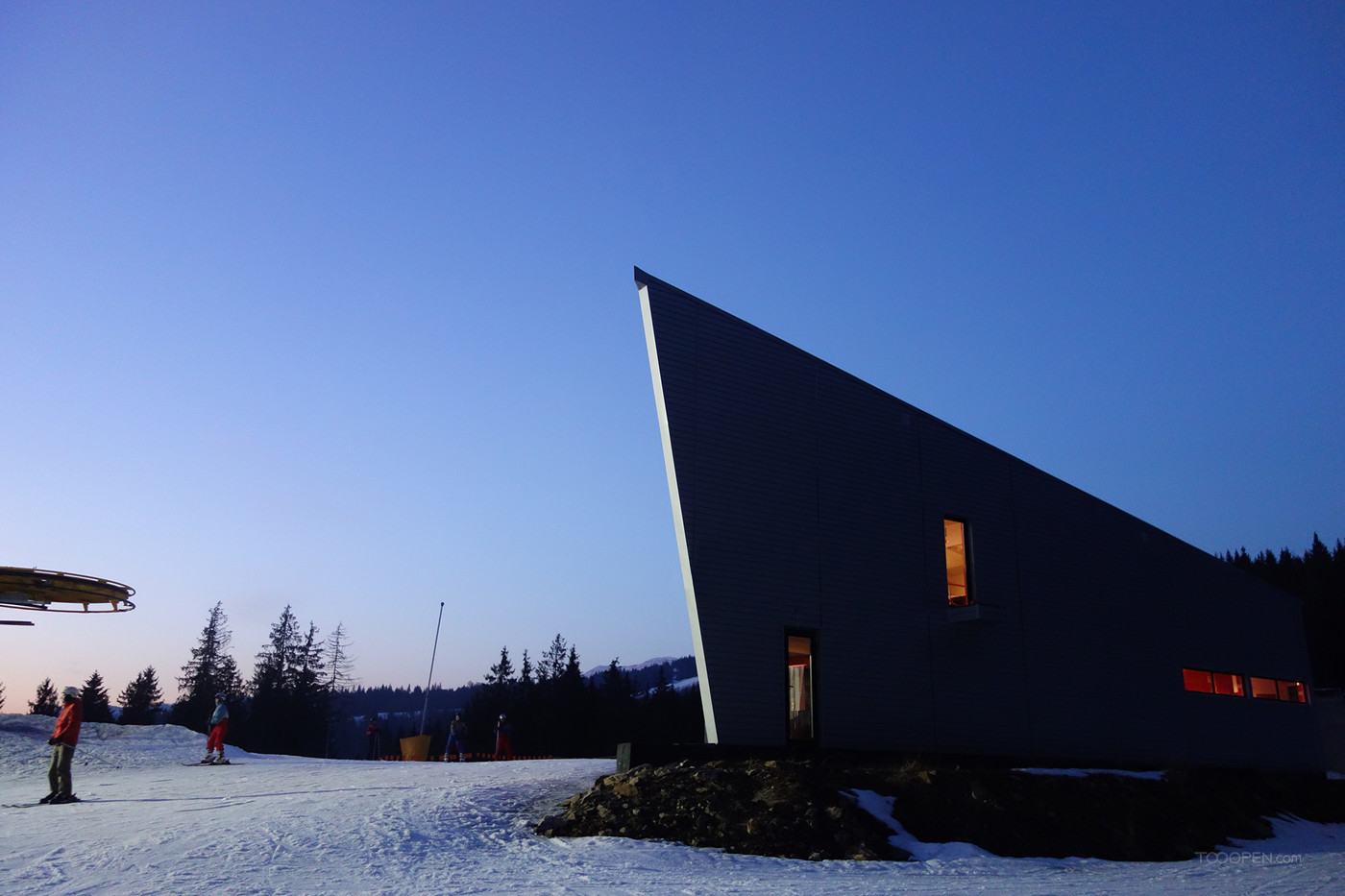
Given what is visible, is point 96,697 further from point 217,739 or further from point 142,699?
point 217,739

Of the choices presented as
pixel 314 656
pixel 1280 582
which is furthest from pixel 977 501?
pixel 314 656

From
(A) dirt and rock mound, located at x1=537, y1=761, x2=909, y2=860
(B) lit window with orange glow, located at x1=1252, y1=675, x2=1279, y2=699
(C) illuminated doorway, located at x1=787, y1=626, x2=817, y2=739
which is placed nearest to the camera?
(A) dirt and rock mound, located at x1=537, y1=761, x2=909, y2=860

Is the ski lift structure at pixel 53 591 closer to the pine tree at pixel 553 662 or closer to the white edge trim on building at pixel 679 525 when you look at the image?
the white edge trim on building at pixel 679 525

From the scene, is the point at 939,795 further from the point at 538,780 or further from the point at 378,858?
the point at 378,858

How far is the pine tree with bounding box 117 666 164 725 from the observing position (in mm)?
65762

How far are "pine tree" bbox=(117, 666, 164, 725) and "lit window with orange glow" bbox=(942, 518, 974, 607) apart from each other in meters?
67.5

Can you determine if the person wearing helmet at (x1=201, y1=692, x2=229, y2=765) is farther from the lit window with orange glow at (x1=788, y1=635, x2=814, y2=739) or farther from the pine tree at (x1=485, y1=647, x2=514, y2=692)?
the pine tree at (x1=485, y1=647, x2=514, y2=692)

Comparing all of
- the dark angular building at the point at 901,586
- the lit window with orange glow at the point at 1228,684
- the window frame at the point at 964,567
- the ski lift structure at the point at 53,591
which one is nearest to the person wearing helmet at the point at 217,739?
the ski lift structure at the point at 53,591

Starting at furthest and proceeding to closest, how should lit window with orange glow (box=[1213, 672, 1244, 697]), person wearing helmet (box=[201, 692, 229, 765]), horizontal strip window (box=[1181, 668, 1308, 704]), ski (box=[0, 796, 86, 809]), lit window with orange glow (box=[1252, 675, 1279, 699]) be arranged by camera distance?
lit window with orange glow (box=[1252, 675, 1279, 699]) < lit window with orange glow (box=[1213, 672, 1244, 697]) < horizontal strip window (box=[1181, 668, 1308, 704]) < person wearing helmet (box=[201, 692, 229, 765]) < ski (box=[0, 796, 86, 809])

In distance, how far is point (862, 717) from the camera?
48.9ft

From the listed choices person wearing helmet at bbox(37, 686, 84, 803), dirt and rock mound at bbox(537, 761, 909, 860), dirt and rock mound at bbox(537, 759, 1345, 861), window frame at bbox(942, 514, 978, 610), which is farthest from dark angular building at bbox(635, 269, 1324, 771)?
person wearing helmet at bbox(37, 686, 84, 803)

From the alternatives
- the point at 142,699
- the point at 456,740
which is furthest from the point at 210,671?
the point at 456,740

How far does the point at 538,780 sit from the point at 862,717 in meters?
5.66

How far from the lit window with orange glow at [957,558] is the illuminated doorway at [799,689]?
10.5 ft
